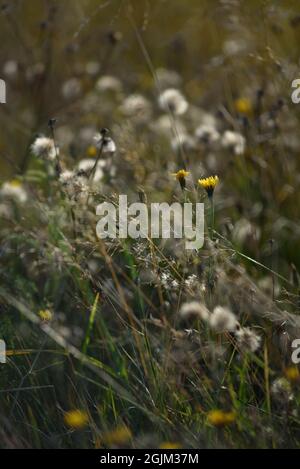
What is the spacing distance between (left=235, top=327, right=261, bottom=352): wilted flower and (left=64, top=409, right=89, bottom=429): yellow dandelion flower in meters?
0.40

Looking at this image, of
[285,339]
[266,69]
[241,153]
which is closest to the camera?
[285,339]

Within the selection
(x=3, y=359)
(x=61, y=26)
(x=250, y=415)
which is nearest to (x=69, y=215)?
(x=3, y=359)

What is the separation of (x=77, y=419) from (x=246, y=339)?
0.44m

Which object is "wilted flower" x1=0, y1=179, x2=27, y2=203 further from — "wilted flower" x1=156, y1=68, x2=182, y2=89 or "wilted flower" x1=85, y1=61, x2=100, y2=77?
"wilted flower" x1=156, y1=68, x2=182, y2=89

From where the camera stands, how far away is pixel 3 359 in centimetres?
184

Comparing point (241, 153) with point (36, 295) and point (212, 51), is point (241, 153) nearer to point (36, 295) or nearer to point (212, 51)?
point (36, 295)

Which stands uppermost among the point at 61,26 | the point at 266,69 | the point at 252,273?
the point at 61,26

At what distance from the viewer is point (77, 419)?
162 centimetres

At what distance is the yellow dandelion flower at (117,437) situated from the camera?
152 centimetres

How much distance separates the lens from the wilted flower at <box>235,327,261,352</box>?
165 cm

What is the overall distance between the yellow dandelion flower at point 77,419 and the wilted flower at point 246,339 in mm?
403

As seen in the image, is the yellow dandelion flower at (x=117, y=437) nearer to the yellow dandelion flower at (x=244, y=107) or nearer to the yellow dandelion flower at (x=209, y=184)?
the yellow dandelion flower at (x=209, y=184)
